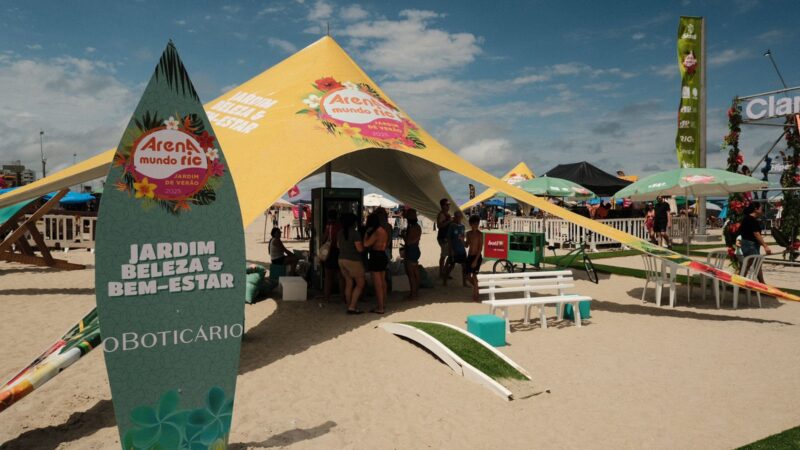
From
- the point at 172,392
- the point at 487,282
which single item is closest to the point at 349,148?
the point at 487,282

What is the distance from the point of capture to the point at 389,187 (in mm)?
14758

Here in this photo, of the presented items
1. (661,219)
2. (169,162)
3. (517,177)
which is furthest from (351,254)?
(517,177)

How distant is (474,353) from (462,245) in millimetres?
4945

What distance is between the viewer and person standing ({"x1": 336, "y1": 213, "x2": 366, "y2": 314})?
26.4 feet

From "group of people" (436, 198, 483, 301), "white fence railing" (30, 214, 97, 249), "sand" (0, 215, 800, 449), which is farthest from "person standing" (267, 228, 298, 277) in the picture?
"white fence railing" (30, 214, 97, 249)

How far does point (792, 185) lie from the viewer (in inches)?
537

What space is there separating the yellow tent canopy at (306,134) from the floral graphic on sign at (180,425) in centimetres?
320

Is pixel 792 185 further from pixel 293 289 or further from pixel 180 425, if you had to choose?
pixel 180 425

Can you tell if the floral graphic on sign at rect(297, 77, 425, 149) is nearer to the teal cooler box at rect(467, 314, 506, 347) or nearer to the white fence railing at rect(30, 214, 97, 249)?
the teal cooler box at rect(467, 314, 506, 347)

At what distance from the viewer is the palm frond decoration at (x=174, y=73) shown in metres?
3.35

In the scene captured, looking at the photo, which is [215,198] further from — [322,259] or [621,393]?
[322,259]

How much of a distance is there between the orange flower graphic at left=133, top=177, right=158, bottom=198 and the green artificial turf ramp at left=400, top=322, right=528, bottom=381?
3.64 m

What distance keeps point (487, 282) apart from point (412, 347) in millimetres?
1924

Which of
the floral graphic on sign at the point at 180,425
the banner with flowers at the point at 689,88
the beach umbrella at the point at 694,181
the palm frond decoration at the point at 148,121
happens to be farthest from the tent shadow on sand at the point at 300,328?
the banner with flowers at the point at 689,88
